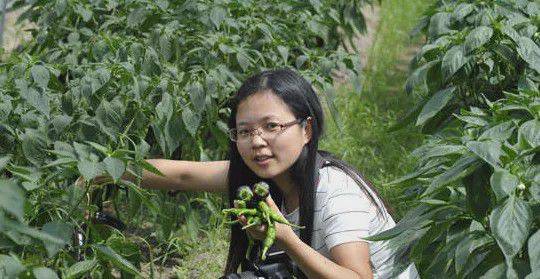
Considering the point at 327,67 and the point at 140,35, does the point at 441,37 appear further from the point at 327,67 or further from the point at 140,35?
the point at 140,35

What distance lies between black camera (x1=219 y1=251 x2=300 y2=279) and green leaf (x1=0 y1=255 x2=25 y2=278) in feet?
3.01

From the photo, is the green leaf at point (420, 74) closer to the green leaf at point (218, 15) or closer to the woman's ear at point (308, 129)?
the green leaf at point (218, 15)

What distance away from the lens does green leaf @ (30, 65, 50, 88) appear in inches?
111

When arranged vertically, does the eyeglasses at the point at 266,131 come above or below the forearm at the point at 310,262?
above

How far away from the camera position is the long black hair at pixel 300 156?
111 inches

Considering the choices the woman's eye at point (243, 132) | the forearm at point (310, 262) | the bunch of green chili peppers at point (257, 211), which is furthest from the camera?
the woman's eye at point (243, 132)

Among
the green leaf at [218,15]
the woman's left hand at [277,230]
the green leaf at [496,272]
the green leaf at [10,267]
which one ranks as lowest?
the woman's left hand at [277,230]

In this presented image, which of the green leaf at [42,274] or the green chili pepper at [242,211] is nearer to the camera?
the green leaf at [42,274]

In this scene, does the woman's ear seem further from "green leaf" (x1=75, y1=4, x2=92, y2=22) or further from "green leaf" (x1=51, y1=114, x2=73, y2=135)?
"green leaf" (x1=75, y1=4, x2=92, y2=22)

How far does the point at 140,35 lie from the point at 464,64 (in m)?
1.25

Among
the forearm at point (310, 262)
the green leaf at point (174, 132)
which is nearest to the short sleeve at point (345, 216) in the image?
the forearm at point (310, 262)

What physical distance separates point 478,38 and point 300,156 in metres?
0.83

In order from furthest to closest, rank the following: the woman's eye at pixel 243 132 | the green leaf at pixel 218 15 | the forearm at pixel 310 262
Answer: the green leaf at pixel 218 15 → the woman's eye at pixel 243 132 → the forearm at pixel 310 262

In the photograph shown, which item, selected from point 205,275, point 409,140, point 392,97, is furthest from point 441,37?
point 392,97
